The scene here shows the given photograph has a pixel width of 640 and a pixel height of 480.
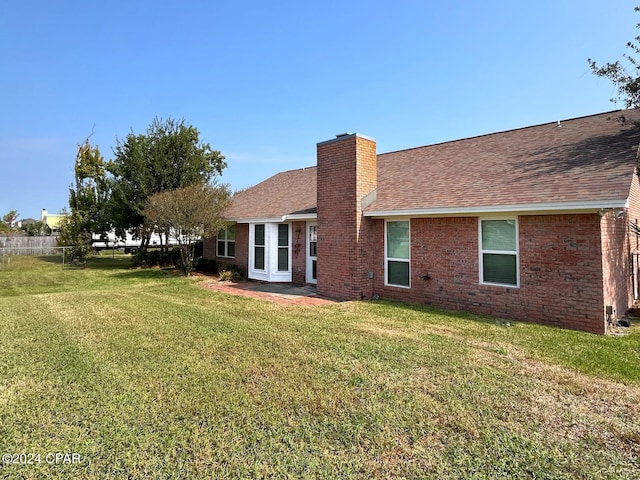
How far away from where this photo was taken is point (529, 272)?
25.2ft

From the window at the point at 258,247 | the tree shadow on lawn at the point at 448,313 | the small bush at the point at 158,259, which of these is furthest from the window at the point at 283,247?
the small bush at the point at 158,259

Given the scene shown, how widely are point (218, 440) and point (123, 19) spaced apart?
12545mm

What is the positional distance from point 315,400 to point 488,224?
653cm

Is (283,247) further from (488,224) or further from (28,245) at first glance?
(28,245)

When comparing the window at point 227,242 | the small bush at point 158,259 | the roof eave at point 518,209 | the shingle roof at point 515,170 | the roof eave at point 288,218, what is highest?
the shingle roof at point 515,170

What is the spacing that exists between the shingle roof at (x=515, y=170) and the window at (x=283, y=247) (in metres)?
0.63

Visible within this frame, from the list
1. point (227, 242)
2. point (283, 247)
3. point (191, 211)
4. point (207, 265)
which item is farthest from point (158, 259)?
point (283, 247)

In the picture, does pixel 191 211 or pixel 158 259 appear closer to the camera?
pixel 191 211

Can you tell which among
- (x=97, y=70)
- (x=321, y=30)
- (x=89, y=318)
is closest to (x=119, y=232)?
(x=97, y=70)

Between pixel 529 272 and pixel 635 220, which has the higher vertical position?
pixel 635 220

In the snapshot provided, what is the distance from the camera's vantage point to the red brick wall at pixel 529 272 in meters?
6.93

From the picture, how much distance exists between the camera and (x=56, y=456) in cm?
287

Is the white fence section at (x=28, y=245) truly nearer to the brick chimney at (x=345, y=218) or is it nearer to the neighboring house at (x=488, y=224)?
the brick chimney at (x=345, y=218)

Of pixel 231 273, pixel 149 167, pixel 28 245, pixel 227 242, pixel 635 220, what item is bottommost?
pixel 231 273
